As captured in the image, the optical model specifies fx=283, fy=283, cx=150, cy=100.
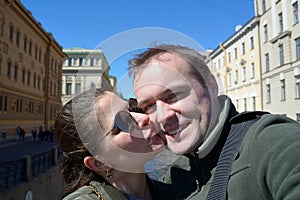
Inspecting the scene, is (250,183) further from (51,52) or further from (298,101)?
(51,52)

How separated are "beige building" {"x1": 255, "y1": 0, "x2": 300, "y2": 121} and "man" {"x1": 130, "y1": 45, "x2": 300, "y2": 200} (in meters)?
19.9

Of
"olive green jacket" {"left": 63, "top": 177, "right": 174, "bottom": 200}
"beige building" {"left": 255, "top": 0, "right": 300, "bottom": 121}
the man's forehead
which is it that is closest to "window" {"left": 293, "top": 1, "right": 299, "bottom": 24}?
"beige building" {"left": 255, "top": 0, "right": 300, "bottom": 121}

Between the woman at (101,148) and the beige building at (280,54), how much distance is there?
19849mm

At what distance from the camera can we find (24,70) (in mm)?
27188

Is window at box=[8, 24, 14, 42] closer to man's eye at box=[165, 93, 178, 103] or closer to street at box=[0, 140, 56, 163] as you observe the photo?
street at box=[0, 140, 56, 163]

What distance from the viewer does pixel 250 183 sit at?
37.7 inches

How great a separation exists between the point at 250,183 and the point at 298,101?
20.3 m

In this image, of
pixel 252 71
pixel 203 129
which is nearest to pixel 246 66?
pixel 252 71

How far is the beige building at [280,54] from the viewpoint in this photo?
19.4 m

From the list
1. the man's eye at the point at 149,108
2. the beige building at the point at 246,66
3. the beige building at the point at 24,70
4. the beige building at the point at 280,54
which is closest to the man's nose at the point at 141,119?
the man's eye at the point at 149,108

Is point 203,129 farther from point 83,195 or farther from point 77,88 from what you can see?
point 77,88

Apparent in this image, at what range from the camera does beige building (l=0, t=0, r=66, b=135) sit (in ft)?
72.9

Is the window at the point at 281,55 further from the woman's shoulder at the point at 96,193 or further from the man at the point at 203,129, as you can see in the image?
the woman's shoulder at the point at 96,193

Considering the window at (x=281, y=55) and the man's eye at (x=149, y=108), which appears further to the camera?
the window at (x=281, y=55)
